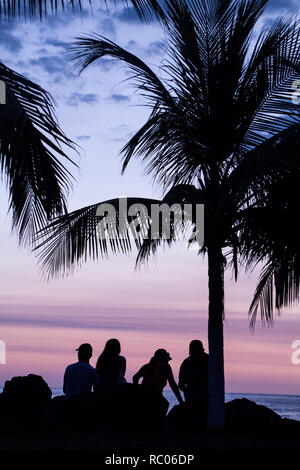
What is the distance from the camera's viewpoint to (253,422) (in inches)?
398

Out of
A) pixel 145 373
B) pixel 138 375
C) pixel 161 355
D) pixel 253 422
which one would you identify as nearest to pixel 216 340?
pixel 161 355

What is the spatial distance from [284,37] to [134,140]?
2.83m

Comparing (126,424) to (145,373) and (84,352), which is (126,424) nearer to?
(145,373)

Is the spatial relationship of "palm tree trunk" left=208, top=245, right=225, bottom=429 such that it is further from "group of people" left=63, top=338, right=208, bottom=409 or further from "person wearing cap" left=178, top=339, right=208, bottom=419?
"person wearing cap" left=178, top=339, right=208, bottom=419

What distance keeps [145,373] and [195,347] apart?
895 mm

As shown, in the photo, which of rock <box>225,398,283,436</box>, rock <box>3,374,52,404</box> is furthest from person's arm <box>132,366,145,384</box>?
rock <box>225,398,283,436</box>

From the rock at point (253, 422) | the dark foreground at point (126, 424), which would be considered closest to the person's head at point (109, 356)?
the dark foreground at point (126, 424)

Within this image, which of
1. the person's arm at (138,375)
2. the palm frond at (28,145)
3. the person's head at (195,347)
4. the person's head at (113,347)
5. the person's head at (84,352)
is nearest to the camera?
the palm frond at (28,145)

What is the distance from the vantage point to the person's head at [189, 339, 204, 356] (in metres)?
10.3

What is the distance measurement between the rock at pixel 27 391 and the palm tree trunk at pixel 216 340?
106 inches

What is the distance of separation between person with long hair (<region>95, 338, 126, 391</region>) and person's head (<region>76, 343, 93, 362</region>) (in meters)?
0.18

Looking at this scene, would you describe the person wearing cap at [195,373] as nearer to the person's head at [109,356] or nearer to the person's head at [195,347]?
the person's head at [195,347]

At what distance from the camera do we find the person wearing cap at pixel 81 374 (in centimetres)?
980
